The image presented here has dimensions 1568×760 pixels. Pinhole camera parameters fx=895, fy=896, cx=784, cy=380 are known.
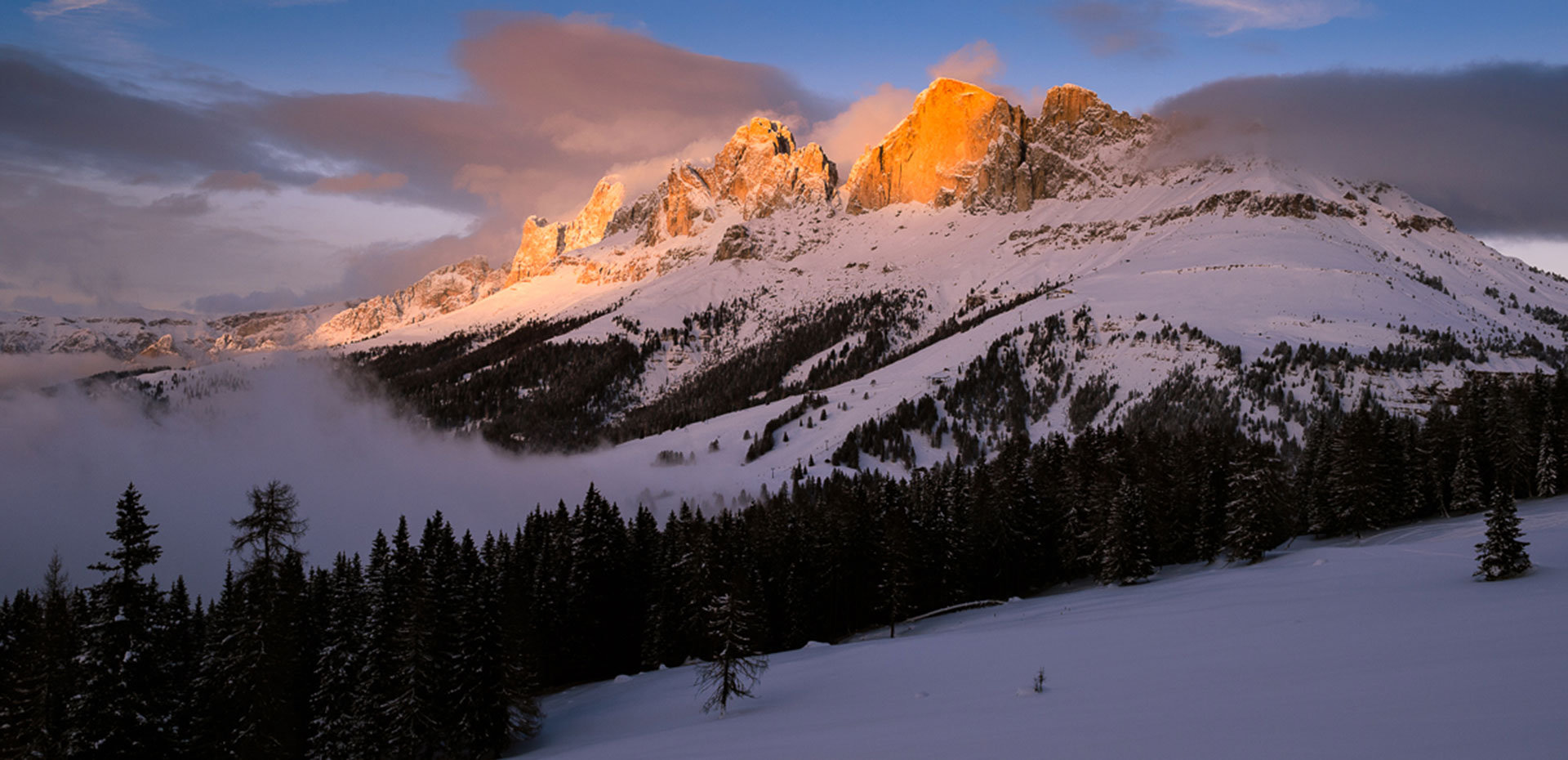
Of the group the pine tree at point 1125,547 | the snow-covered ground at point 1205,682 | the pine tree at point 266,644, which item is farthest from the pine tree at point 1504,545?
the pine tree at point 266,644

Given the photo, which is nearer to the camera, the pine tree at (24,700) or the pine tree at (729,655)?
the pine tree at (24,700)

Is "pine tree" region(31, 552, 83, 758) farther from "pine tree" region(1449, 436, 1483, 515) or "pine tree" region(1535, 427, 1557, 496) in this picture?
"pine tree" region(1535, 427, 1557, 496)

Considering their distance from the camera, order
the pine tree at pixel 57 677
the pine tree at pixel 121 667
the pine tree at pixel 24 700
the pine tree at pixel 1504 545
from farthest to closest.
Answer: the pine tree at pixel 1504 545, the pine tree at pixel 24 700, the pine tree at pixel 57 677, the pine tree at pixel 121 667

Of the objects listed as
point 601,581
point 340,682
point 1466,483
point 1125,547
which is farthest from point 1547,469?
point 340,682

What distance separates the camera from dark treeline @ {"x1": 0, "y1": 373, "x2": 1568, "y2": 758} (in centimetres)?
3422

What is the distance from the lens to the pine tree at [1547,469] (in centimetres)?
6881

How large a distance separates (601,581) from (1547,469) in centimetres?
7297

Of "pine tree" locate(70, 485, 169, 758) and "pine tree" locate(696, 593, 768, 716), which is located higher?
"pine tree" locate(70, 485, 169, 758)

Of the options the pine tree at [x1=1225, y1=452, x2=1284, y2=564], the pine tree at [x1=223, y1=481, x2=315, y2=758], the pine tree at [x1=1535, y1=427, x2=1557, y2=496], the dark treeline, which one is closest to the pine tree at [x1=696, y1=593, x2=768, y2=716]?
the dark treeline

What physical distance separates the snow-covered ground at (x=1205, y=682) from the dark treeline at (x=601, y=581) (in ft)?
20.0

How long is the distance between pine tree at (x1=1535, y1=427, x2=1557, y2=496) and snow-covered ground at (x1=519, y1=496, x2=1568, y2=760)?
20561 millimetres

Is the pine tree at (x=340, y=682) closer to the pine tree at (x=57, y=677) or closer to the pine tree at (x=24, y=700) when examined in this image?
the pine tree at (x=57, y=677)

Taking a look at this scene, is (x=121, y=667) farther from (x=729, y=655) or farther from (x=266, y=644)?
(x=729, y=655)

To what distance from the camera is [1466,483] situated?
69.0 metres
